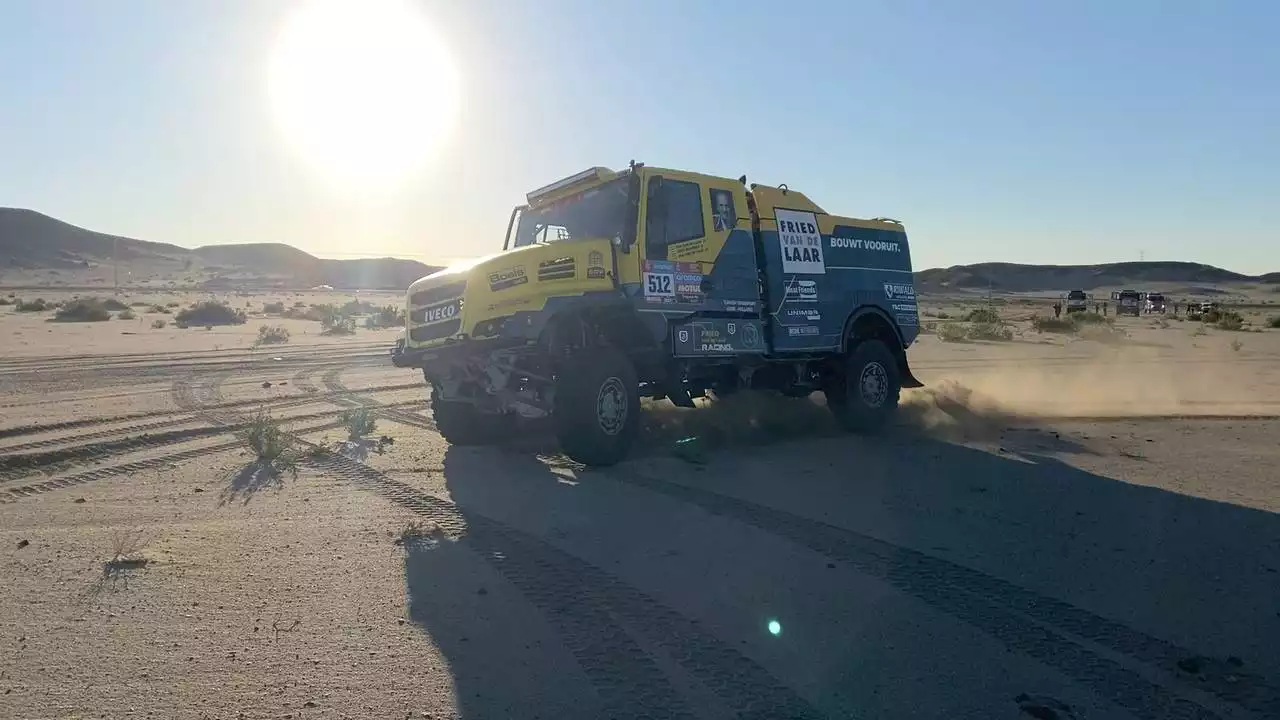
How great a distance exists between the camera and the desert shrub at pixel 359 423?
39.0 feet

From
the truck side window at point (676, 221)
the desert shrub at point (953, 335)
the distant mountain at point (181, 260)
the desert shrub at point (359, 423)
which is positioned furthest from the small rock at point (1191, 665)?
the distant mountain at point (181, 260)

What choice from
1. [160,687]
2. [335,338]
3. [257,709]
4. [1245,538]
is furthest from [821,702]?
[335,338]

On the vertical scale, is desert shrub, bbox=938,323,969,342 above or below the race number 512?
below

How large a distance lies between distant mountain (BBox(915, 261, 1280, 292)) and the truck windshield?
155 meters

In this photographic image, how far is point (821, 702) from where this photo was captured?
4.34m

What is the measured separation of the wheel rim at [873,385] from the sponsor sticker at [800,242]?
155 centimetres

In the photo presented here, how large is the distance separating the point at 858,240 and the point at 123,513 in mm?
9623

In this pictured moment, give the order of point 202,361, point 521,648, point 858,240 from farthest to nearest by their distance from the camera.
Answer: point 202,361, point 858,240, point 521,648

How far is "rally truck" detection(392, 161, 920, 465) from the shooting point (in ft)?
32.9

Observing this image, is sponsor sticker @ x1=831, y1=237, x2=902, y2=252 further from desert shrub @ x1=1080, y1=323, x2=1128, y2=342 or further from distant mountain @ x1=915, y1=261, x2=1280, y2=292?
distant mountain @ x1=915, y1=261, x2=1280, y2=292

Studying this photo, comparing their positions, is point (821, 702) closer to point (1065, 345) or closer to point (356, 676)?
point (356, 676)

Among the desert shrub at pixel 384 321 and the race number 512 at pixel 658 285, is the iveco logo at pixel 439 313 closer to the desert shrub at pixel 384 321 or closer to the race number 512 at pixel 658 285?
the race number 512 at pixel 658 285

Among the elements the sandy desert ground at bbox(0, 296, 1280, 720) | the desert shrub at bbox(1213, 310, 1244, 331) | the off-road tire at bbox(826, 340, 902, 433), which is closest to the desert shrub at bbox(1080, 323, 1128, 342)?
the desert shrub at bbox(1213, 310, 1244, 331)

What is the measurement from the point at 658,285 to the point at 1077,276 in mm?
181795
